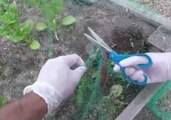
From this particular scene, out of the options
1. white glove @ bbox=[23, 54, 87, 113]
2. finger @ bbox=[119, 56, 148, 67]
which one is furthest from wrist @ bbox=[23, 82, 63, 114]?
finger @ bbox=[119, 56, 148, 67]

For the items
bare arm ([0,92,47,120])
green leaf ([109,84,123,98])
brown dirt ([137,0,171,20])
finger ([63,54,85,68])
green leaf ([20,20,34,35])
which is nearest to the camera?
bare arm ([0,92,47,120])

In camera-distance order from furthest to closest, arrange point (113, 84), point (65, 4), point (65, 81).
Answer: point (65, 4)
point (113, 84)
point (65, 81)

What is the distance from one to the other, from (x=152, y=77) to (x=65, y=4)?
92 cm

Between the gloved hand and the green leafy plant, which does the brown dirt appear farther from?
the green leafy plant

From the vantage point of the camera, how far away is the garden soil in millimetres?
2314

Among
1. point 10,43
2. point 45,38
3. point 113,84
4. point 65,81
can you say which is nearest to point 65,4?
point 45,38

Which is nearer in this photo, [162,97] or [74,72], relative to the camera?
[74,72]

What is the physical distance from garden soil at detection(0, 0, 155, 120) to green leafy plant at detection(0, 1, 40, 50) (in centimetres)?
7

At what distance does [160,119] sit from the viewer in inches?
90.5

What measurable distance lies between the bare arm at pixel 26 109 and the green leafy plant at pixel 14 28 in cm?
63

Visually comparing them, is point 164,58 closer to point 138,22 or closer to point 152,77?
point 152,77

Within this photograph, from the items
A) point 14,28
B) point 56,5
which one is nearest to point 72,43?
point 56,5

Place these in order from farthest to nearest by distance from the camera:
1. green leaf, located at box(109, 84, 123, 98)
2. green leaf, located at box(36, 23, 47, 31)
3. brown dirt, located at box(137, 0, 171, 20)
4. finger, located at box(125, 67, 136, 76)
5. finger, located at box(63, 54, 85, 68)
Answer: brown dirt, located at box(137, 0, 171, 20)
green leaf, located at box(36, 23, 47, 31)
green leaf, located at box(109, 84, 123, 98)
finger, located at box(63, 54, 85, 68)
finger, located at box(125, 67, 136, 76)

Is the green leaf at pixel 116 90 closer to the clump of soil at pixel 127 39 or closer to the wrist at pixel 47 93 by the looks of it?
the clump of soil at pixel 127 39
